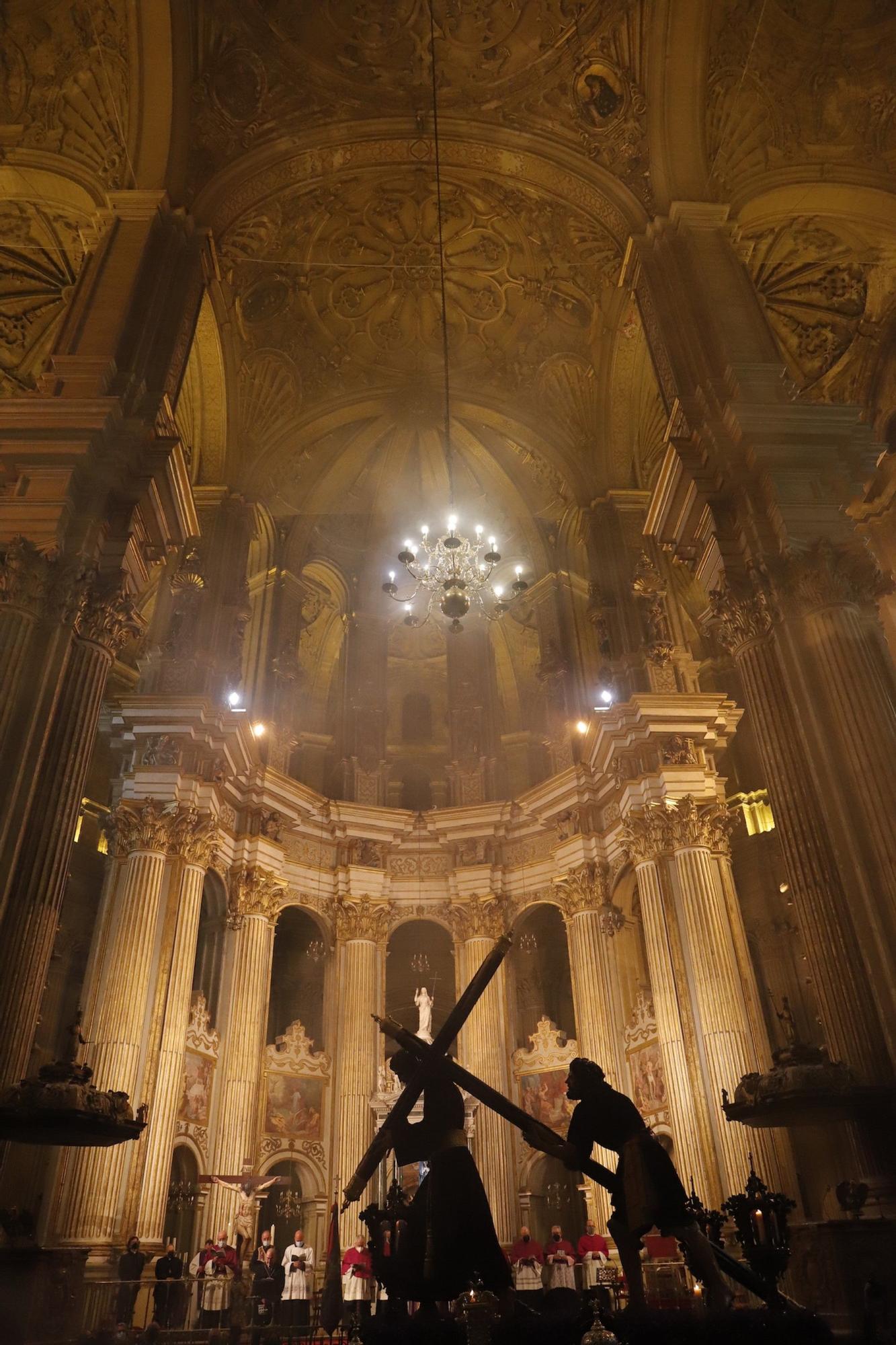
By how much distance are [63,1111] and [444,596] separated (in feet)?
25.5

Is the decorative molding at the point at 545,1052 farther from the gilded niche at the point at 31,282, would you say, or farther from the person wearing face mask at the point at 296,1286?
the gilded niche at the point at 31,282

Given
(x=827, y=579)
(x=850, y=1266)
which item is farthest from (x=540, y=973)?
(x=850, y=1266)

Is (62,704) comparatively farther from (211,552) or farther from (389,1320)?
(211,552)

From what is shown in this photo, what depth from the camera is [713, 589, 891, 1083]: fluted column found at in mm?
7668

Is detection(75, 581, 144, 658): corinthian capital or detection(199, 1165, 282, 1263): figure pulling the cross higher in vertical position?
detection(75, 581, 144, 658): corinthian capital

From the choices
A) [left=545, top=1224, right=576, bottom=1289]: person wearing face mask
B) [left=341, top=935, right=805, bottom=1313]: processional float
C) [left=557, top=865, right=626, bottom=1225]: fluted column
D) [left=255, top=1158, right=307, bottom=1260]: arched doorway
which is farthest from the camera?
[left=255, top=1158, right=307, bottom=1260]: arched doorway

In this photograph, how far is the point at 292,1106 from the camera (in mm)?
15953

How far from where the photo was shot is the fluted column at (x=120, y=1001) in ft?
38.0

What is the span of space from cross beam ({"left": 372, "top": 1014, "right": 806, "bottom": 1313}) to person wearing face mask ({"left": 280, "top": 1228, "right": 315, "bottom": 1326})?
6168 mm

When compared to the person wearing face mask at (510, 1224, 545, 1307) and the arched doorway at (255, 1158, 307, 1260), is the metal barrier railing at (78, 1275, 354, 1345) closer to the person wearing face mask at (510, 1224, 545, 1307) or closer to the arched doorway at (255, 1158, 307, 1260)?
the person wearing face mask at (510, 1224, 545, 1307)

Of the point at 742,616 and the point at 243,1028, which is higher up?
the point at 742,616

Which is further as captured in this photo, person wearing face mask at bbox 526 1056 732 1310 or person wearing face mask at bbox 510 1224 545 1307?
person wearing face mask at bbox 510 1224 545 1307

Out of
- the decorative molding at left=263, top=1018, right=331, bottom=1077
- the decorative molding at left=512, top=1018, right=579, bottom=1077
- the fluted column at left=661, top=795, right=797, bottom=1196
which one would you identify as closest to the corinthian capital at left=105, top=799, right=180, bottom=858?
the decorative molding at left=263, top=1018, right=331, bottom=1077

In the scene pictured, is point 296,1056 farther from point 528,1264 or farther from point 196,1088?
point 528,1264
